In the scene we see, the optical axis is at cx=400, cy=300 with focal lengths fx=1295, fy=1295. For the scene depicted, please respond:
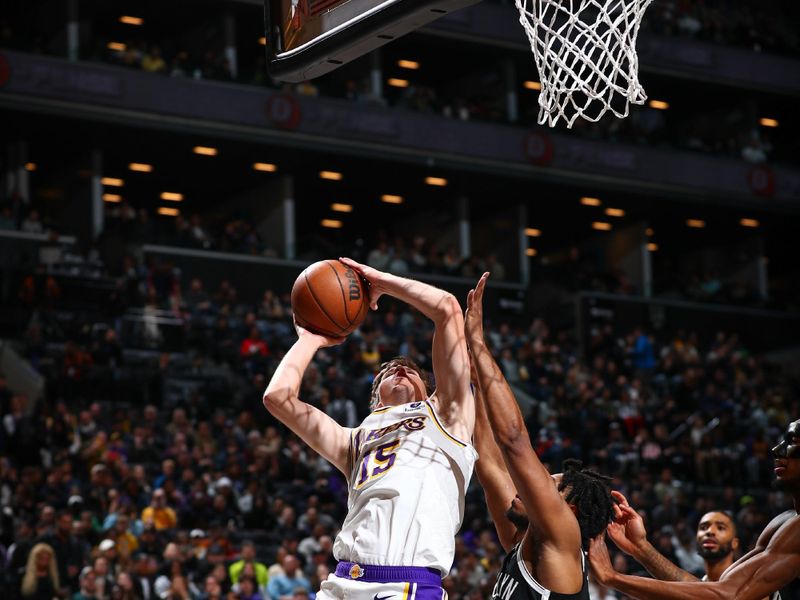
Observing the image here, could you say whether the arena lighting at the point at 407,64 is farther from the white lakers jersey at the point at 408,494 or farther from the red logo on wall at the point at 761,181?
the white lakers jersey at the point at 408,494

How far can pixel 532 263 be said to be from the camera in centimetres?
3472

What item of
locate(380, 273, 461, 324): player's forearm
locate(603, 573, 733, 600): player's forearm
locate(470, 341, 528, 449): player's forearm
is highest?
locate(380, 273, 461, 324): player's forearm

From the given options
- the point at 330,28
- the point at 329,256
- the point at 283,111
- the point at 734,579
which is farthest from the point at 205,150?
the point at 734,579

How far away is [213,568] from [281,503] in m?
2.16

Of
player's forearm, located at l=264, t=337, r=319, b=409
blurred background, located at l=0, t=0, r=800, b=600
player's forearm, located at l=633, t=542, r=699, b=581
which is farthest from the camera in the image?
blurred background, located at l=0, t=0, r=800, b=600

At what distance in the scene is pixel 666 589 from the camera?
5.21 meters

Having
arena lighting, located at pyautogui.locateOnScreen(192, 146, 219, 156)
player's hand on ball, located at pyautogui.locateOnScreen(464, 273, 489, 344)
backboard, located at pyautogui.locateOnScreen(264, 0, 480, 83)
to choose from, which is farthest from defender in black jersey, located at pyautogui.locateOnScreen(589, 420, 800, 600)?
arena lighting, located at pyautogui.locateOnScreen(192, 146, 219, 156)

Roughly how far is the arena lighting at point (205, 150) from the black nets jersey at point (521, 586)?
74.8ft

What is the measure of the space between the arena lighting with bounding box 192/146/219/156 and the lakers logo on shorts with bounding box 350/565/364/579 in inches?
901

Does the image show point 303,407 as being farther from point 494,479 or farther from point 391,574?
point 494,479

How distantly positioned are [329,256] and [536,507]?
22.0 m

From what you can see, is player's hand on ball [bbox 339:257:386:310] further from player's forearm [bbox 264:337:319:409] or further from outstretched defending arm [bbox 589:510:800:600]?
outstretched defending arm [bbox 589:510:800:600]

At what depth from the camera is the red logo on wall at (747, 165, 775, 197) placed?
31.3 meters

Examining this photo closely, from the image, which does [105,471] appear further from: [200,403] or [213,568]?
[200,403]
